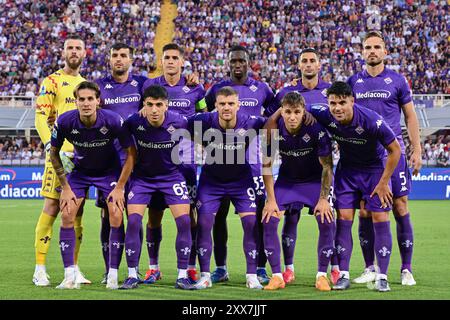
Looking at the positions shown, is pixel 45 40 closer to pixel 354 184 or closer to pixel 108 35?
pixel 108 35

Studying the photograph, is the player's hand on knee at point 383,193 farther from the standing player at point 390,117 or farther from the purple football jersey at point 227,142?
the purple football jersey at point 227,142

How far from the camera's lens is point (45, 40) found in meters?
36.8

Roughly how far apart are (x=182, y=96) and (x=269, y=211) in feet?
6.22

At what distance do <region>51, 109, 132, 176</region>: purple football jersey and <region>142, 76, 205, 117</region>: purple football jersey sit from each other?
104 centimetres

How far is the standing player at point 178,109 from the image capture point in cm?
967

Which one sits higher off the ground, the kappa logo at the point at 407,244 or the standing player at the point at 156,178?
the standing player at the point at 156,178

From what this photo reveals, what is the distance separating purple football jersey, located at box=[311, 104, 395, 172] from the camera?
875 centimetres

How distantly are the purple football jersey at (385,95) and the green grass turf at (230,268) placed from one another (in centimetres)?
188

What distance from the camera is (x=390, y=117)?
374 inches

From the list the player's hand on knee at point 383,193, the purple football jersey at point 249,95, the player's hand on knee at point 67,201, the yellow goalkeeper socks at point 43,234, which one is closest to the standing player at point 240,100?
the purple football jersey at point 249,95

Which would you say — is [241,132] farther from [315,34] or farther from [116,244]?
[315,34]

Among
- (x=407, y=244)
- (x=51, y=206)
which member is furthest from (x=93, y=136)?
(x=407, y=244)

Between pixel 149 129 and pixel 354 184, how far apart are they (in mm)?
2303
